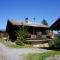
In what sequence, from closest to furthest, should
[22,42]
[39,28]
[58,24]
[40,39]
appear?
1. [58,24]
2. [22,42]
3. [40,39]
4. [39,28]

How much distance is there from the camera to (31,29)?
44125 mm

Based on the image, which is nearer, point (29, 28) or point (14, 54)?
point (14, 54)

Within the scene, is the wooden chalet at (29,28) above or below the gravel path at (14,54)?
above

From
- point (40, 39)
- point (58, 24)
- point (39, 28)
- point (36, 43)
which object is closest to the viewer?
point (58, 24)

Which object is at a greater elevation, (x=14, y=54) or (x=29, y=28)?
(x=29, y=28)

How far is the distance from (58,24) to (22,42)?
8.50 meters

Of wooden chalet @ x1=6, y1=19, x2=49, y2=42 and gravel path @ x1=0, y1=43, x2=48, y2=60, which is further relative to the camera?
wooden chalet @ x1=6, y1=19, x2=49, y2=42

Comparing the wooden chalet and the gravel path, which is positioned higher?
the wooden chalet

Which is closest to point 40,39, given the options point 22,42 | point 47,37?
point 47,37

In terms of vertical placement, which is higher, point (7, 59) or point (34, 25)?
point (34, 25)

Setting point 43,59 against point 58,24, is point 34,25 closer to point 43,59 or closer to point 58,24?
point 58,24

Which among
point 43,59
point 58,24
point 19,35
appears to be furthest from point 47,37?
point 43,59

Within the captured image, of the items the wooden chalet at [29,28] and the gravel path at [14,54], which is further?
the wooden chalet at [29,28]

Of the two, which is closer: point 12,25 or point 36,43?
point 36,43
